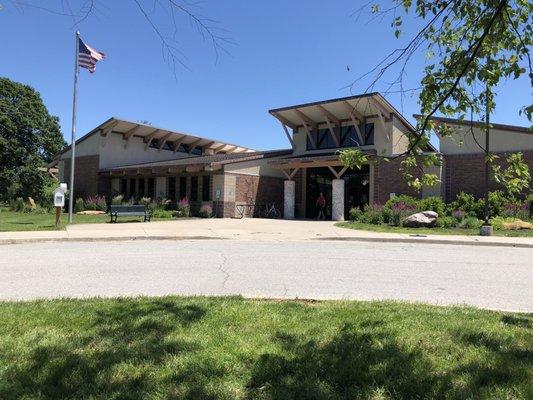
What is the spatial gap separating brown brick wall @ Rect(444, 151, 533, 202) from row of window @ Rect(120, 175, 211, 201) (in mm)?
→ 14487

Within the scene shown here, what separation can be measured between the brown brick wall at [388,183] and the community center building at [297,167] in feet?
0.19

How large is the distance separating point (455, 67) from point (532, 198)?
71.9 ft

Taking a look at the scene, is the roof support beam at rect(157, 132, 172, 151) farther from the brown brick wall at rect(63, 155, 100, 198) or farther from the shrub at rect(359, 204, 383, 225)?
the shrub at rect(359, 204, 383, 225)

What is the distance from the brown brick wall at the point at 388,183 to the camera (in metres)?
28.1

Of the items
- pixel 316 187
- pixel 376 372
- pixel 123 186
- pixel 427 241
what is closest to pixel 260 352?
pixel 376 372

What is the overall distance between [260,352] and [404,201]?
22.9m

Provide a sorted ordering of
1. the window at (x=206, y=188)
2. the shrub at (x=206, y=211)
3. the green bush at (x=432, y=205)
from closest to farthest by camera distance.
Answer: the green bush at (x=432, y=205), the shrub at (x=206, y=211), the window at (x=206, y=188)

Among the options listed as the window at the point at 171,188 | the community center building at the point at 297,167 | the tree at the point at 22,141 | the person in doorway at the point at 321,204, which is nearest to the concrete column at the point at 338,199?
the community center building at the point at 297,167

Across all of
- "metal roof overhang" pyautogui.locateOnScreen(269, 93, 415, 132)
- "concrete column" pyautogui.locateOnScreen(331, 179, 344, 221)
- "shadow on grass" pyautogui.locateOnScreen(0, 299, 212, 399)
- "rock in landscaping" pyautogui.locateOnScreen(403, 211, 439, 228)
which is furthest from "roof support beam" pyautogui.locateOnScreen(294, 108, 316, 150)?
"shadow on grass" pyautogui.locateOnScreen(0, 299, 212, 399)

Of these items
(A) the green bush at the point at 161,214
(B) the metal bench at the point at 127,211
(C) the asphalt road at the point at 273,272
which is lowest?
(C) the asphalt road at the point at 273,272

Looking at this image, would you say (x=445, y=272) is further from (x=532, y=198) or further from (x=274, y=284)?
(x=532, y=198)

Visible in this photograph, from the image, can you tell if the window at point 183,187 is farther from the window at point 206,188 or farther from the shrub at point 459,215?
the shrub at point 459,215

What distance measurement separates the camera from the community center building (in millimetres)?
27812

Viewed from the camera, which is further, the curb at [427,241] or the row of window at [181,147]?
the row of window at [181,147]
